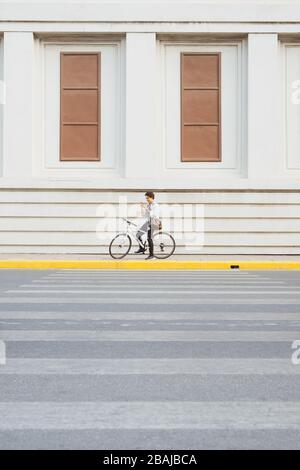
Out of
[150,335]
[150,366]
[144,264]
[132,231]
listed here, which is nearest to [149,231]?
[144,264]

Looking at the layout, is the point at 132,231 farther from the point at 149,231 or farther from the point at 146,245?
the point at 149,231

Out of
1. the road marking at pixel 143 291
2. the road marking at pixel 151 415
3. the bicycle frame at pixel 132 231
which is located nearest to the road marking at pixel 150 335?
the road marking at pixel 151 415

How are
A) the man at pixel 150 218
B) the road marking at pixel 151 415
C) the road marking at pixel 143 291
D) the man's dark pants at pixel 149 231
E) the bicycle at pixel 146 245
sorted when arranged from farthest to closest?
the bicycle at pixel 146 245, the man at pixel 150 218, the man's dark pants at pixel 149 231, the road marking at pixel 143 291, the road marking at pixel 151 415

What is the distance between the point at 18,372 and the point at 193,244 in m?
18.6

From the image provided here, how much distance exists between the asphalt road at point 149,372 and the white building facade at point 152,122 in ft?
41.1

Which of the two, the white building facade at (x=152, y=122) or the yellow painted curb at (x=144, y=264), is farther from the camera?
the white building facade at (x=152, y=122)

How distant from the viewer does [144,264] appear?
2141 centimetres

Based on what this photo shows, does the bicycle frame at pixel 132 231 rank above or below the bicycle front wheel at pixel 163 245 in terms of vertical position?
above

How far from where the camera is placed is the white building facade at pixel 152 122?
25219 mm

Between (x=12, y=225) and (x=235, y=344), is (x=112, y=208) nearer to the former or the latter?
(x=12, y=225)

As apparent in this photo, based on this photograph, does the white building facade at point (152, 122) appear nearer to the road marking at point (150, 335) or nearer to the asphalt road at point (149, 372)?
the asphalt road at point (149, 372)

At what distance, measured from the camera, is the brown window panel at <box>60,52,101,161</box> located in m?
25.8

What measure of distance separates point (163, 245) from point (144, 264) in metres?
1.69
